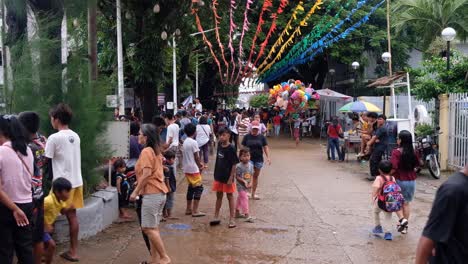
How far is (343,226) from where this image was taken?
8133 millimetres

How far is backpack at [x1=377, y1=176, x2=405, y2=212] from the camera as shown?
283 inches

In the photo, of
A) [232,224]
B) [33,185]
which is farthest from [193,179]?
[33,185]

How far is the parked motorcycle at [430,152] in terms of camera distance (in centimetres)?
1289

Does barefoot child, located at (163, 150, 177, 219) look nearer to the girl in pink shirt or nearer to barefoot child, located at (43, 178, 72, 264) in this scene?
barefoot child, located at (43, 178, 72, 264)

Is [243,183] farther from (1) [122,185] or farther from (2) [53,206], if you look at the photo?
(2) [53,206]

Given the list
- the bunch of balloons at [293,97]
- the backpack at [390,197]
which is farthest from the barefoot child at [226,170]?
the bunch of balloons at [293,97]

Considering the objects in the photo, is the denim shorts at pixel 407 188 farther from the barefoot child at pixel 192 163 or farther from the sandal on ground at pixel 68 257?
the sandal on ground at pixel 68 257

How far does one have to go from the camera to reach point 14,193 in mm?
4410

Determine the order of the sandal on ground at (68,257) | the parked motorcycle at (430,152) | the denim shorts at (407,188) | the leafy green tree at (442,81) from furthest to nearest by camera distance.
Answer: the leafy green tree at (442,81) < the parked motorcycle at (430,152) < the denim shorts at (407,188) < the sandal on ground at (68,257)

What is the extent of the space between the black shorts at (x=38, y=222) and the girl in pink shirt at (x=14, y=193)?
36cm

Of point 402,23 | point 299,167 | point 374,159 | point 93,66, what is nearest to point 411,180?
point 374,159

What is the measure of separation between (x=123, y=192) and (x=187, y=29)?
9549 mm

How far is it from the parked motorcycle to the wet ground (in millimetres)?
1397

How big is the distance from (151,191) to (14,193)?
166cm
